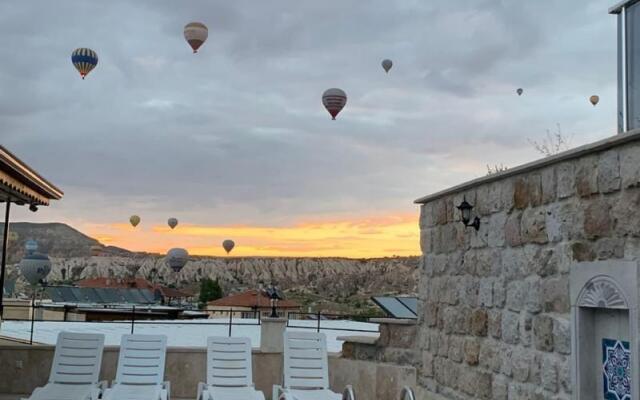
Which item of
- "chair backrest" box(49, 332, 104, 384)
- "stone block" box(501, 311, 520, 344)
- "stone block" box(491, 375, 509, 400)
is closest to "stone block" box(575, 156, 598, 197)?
"stone block" box(501, 311, 520, 344)

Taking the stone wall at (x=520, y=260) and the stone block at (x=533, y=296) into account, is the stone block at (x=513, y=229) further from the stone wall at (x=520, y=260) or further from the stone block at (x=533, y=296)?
the stone block at (x=533, y=296)

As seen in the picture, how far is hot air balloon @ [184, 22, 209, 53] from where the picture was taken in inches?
906

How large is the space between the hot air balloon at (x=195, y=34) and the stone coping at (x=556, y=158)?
18058 millimetres

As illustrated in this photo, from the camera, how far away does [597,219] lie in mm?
3982

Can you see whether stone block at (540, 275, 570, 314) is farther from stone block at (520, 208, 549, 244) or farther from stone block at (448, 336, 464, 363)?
stone block at (448, 336, 464, 363)

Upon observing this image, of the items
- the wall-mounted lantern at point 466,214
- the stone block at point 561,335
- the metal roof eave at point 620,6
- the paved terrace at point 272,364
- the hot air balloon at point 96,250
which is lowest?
the paved terrace at point 272,364

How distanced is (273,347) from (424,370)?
280cm

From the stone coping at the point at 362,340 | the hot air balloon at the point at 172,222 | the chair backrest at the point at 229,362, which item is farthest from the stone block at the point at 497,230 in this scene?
the hot air balloon at the point at 172,222

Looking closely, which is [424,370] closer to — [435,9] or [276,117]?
[435,9]

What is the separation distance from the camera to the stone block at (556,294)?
429cm

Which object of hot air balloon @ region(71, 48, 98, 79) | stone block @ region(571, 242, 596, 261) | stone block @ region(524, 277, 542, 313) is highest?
hot air balloon @ region(71, 48, 98, 79)

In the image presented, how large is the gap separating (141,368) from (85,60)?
18.3m

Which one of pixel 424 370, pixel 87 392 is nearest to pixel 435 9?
pixel 424 370

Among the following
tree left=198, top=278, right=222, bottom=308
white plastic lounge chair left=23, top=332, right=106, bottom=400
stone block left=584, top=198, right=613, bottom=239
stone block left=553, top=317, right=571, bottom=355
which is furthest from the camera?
tree left=198, top=278, right=222, bottom=308
